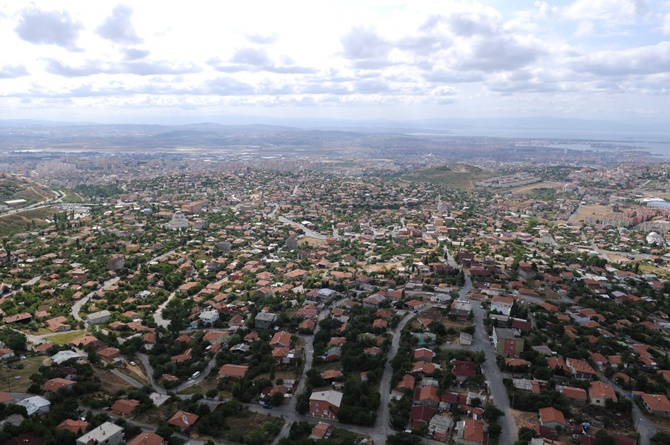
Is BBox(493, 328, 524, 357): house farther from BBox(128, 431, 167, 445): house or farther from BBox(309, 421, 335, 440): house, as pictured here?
BBox(128, 431, 167, 445): house

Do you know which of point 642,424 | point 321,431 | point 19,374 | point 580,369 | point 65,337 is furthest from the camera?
point 65,337

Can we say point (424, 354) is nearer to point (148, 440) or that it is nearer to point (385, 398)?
point (385, 398)

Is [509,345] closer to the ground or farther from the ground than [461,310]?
farther from the ground

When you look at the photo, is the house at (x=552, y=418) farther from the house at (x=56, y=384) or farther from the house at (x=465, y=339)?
the house at (x=56, y=384)

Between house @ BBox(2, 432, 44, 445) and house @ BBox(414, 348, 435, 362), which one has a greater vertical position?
house @ BBox(2, 432, 44, 445)

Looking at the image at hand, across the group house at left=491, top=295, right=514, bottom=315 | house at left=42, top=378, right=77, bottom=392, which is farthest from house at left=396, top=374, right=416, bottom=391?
house at left=42, top=378, right=77, bottom=392

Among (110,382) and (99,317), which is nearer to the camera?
(110,382)

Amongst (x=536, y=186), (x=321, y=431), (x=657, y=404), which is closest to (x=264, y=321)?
(x=321, y=431)
